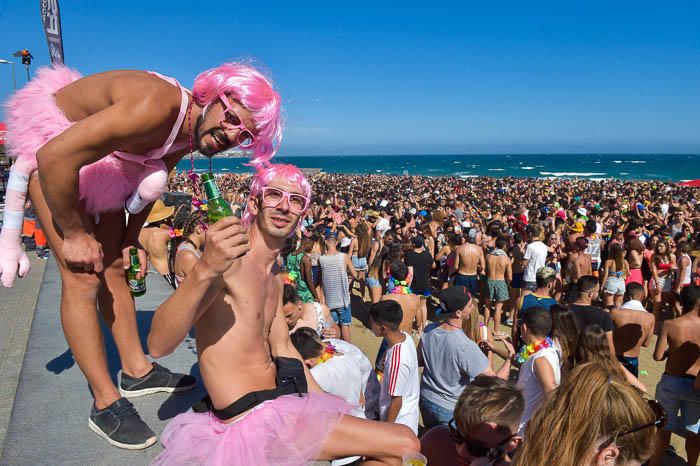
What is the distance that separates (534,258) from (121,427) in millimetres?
6899

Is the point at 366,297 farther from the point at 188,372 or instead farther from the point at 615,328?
the point at 188,372

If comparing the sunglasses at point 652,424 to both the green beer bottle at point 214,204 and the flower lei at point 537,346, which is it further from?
the flower lei at point 537,346

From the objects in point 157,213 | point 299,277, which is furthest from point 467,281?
point 157,213

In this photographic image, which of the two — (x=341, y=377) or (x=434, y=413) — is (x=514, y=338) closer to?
(x=434, y=413)

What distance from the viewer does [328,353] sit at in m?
3.40

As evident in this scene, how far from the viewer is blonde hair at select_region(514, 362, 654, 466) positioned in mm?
1378

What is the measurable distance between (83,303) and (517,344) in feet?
19.6

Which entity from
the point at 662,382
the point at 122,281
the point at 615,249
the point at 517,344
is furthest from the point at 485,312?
the point at 122,281

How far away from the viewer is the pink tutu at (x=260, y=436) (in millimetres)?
1605

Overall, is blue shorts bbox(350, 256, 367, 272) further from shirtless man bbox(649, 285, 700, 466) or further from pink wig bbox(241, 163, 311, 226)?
pink wig bbox(241, 163, 311, 226)

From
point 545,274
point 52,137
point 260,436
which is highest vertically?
point 52,137

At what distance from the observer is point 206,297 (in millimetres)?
1598

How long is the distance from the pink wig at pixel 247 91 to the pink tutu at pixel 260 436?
3.49 feet

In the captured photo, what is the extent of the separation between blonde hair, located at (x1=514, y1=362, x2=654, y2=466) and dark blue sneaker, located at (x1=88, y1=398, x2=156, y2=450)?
1715 mm
